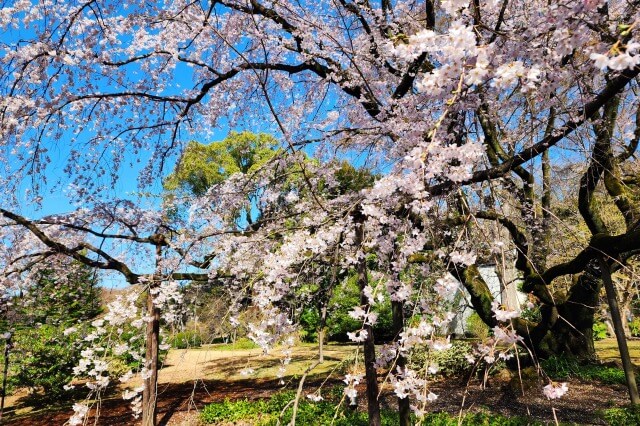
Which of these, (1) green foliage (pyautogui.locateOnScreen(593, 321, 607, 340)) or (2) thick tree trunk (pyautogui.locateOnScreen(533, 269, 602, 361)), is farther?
(1) green foliage (pyautogui.locateOnScreen(593, 321, 607, 340))

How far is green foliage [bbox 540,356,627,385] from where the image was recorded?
280 inches

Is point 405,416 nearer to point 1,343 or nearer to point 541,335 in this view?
point 541,335

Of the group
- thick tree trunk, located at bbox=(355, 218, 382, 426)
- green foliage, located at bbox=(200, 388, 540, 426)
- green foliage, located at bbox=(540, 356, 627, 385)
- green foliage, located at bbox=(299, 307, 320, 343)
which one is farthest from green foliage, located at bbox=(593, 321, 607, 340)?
thick tree trunk, located at bbox=(355, 218, 382, 426)

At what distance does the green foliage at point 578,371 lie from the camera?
7.10 meters

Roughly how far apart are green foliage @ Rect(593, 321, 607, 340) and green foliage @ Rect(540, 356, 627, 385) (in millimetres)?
7313

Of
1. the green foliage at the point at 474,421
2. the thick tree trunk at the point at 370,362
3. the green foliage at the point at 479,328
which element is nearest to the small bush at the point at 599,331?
the green foliage at the point at 479,328

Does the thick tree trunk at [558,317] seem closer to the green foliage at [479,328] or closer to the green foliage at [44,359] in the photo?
the green foliage at [479,328]

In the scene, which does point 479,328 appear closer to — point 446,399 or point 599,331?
point 446,399

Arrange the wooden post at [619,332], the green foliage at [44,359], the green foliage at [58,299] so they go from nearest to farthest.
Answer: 1. the wooden post at [619,332]
2. the green foliage at [58,299]
3. the green foliage at [44,359]

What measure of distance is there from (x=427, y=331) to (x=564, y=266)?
13.0ft

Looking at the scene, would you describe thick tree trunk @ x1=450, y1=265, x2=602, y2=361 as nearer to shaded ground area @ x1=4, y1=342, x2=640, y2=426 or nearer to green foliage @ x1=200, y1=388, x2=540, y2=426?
shaded ground area @ x1=4, y1=342, x2=640, y2=426

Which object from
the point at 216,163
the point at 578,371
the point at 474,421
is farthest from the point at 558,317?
the point at 216,163

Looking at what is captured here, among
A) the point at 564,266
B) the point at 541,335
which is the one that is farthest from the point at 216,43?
the point at 541,335

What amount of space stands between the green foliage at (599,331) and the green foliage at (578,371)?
7.31 metres
